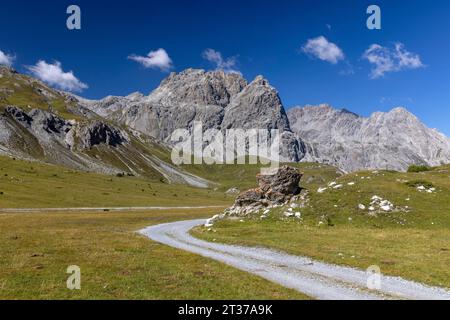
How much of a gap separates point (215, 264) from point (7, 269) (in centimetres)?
1410

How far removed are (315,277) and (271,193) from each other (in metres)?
39.9

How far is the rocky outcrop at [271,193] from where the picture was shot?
64562 mm

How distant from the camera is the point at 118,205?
129 metres

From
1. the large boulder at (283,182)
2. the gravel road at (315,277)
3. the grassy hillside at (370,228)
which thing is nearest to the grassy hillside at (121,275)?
the gravel road at (315,277)

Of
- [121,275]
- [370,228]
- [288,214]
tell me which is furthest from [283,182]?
[121,275]

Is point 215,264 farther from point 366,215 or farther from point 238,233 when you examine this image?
point 366,215

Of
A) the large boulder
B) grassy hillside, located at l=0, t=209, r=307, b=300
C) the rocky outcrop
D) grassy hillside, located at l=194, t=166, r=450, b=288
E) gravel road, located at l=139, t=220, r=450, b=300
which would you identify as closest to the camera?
grassy hillside, located at l=0, t=209, r=307, b=300

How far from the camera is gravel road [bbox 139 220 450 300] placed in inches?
832

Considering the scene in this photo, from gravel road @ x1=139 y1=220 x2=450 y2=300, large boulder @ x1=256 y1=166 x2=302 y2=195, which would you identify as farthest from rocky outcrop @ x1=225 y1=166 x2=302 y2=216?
gravel road @ x1=139 y1=220 x2=450 y2=300

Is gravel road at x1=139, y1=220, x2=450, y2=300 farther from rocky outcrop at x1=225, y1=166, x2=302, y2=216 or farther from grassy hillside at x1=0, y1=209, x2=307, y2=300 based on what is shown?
rocky outcrop at x1=225, y1=166, x2=302, y2=216

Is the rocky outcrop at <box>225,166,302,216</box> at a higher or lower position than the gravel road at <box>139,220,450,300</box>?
higher

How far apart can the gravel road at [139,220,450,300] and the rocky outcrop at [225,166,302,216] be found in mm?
26059

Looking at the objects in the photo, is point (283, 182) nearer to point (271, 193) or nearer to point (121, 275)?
point (271, 193)

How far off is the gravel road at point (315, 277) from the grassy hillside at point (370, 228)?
1715mm
